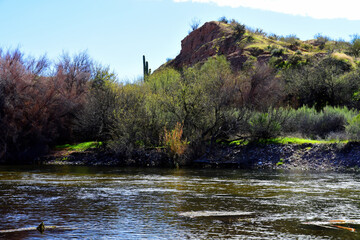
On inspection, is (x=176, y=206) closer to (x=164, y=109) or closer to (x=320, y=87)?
(x=164, y=109)

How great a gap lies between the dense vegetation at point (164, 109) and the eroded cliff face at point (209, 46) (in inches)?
895

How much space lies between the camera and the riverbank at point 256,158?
28547 mm

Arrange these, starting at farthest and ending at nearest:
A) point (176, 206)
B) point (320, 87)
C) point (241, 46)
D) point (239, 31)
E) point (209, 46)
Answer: point (209, 46) → point (239, 31) → point (241, 46) → point (320, 87) → point (176, 206)

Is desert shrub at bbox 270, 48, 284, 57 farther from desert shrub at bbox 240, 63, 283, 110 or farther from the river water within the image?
the river water

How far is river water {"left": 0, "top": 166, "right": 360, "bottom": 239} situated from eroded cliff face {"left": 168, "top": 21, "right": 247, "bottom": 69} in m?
52.6

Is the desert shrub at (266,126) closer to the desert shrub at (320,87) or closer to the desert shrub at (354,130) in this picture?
the desert shrub at (354,130)

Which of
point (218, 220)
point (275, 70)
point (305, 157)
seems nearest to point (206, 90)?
point (305, 157)

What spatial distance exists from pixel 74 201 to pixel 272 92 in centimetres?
3780

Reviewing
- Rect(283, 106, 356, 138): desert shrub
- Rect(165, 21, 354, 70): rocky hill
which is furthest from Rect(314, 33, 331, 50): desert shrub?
Rect(283, 106, 356, 138): desert shrub

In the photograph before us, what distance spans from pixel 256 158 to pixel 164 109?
29.3ft

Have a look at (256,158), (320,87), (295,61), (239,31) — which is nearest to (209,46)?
(239,31)

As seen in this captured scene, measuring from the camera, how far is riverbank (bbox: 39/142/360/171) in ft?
93.7

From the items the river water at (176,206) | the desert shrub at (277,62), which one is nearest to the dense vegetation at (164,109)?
the desert shrub at (277,62)

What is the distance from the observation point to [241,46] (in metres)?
77.1
